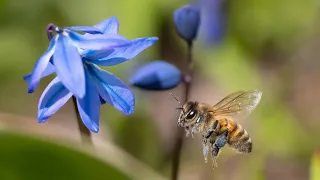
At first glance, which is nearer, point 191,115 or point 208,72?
point 191,115

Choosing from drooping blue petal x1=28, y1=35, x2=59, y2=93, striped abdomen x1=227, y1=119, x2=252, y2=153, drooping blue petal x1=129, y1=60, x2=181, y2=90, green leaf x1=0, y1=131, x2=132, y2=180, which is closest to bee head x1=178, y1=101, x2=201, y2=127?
striped abdomen x1=227, y1=119, x2=252, y2=153

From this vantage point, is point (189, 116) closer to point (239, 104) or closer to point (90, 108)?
point (239, 104)

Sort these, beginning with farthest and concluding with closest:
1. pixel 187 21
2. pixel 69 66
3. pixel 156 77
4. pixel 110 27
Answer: pixel 187 21 → pixel 156 77 → pixel 110 27 → pixel 69 66

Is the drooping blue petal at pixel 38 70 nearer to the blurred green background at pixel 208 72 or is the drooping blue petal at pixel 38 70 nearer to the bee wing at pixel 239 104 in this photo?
the bee wing at pixel 239 104

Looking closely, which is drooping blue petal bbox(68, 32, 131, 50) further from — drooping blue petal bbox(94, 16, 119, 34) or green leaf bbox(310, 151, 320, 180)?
green leaf bbox(310, 151, 320, 180)

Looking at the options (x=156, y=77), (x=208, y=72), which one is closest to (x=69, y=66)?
(x=156, y=77)

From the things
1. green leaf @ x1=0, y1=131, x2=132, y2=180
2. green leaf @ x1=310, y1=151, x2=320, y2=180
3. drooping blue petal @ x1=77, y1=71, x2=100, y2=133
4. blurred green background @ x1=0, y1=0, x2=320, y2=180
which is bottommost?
blurred green background @ x1=0, y1=0, x2=320, y2=180
